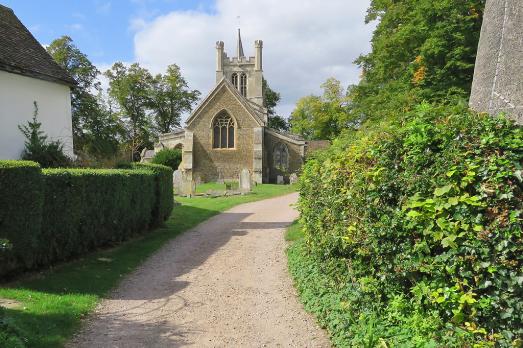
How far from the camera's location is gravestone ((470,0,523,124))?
177 inches

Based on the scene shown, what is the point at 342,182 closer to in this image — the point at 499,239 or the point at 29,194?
the point at 499,239

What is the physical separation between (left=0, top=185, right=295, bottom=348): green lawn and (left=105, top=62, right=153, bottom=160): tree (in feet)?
174

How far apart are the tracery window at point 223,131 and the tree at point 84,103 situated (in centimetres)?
1043

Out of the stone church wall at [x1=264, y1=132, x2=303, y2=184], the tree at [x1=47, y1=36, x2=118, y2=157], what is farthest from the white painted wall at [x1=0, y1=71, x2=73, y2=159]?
the stone church wall at [x1=264, y1=132, x2=303, y2=184]

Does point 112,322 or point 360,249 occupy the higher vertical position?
point 360,249

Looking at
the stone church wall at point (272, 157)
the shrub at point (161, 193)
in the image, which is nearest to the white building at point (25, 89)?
the shrub at point (161, 193)

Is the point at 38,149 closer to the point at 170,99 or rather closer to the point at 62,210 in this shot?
the point at 62,210

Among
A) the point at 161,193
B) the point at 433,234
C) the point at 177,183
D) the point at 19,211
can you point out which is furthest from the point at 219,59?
the point at 433,234

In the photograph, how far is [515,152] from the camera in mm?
3795

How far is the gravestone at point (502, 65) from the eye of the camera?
4488 millimetres

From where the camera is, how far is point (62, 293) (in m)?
7.18

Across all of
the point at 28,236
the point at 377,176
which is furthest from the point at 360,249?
the point at 28,236

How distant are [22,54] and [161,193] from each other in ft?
26.0

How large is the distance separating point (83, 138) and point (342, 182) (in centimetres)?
3934
